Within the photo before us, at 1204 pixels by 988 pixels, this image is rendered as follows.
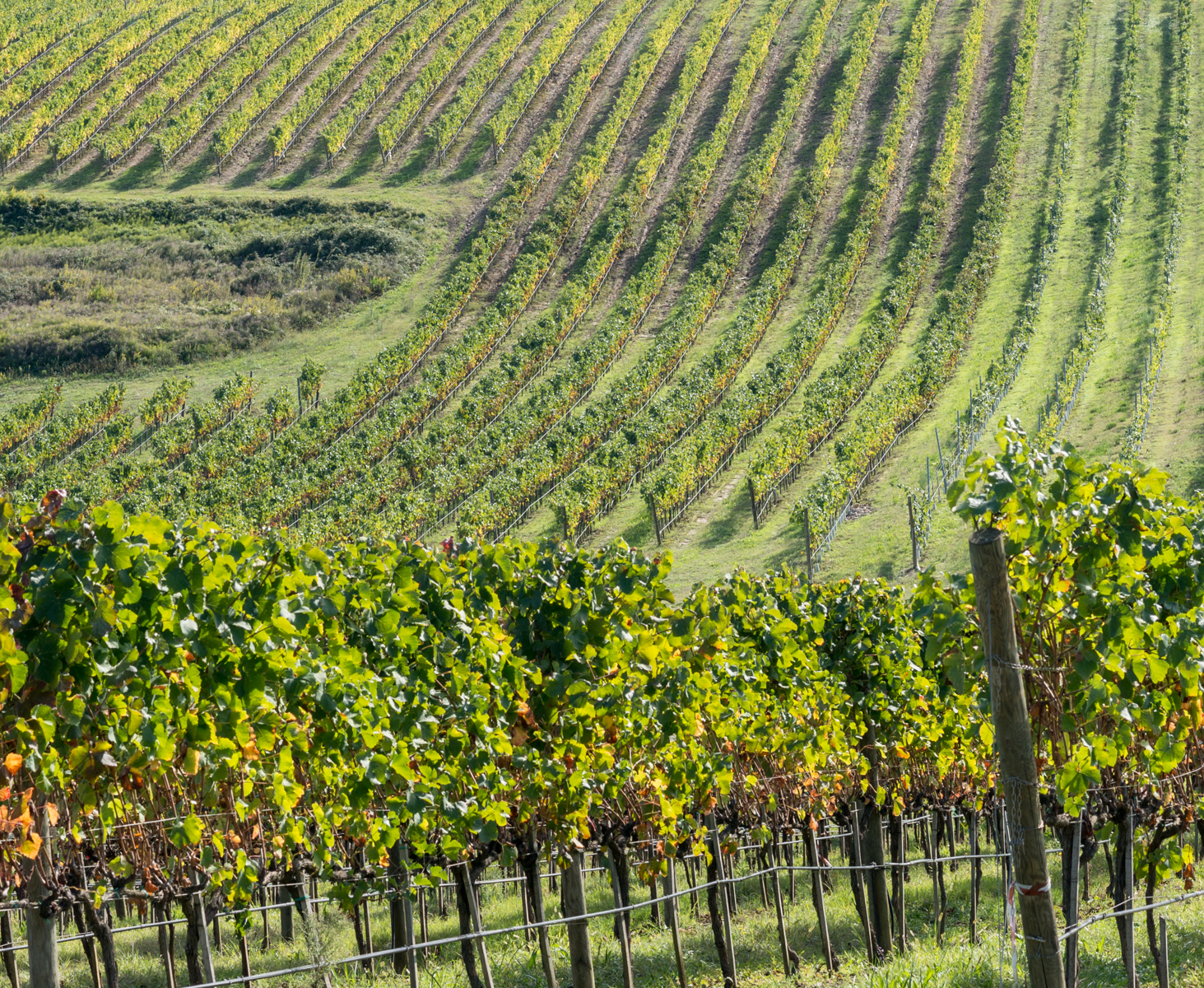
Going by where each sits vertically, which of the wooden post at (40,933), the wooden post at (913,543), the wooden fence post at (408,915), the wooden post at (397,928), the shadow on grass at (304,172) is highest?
the shadow on grass at (304,172)

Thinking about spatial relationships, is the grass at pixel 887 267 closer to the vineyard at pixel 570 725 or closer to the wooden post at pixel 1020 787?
the vineyard at pixel 570 725

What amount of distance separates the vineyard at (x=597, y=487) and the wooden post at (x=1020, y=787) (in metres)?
0.03

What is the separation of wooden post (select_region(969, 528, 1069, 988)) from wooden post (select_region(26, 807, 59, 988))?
4.44 metres

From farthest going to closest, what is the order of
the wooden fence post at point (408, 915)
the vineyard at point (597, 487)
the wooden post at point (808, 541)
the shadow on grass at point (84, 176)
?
1. the shadow on grass at point (84, 176)
2. the wooden post at point (808, 541)
3. the wooden fence post at point (408, 915)
4. the vineyard at point (597, 487)

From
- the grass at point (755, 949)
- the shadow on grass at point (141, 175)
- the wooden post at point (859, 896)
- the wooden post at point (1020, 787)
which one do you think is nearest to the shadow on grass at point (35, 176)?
the shadow on grass at point (141, 175)

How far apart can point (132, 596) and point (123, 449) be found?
2003 inches

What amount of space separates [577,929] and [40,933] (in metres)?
4.18

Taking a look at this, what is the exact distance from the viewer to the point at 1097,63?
7794 centimetres

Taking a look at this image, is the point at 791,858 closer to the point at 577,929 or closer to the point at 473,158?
the point at 577,929

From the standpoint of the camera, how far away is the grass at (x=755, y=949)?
33.8ft

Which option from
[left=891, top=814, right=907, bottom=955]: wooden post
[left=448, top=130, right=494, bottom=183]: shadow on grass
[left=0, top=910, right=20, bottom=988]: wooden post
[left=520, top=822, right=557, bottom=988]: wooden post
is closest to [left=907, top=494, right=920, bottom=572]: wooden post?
[left=891, top=814, right=907, bottom=955]: wooden post

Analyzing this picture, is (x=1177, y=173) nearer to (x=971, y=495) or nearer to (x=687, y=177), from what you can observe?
(x=687, y=177)

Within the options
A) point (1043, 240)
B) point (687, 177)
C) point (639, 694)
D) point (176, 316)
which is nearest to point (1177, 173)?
point (1043, 240)

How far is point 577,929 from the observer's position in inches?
347
